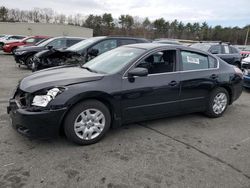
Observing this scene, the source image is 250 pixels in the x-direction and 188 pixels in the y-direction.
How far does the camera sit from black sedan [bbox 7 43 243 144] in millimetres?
3189

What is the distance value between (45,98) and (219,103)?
359 cm

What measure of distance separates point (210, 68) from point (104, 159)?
116 inches

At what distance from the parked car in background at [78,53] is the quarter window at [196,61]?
Answer: 361 cm

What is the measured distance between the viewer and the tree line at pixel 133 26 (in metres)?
66.2

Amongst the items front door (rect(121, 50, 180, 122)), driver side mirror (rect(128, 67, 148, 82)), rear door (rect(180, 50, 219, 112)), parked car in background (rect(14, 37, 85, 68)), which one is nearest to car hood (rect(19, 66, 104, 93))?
driver side mirror (rect(128, 67, 148, 82))

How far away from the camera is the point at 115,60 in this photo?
4160mm

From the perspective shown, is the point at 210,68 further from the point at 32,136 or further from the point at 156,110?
the point at 32,136

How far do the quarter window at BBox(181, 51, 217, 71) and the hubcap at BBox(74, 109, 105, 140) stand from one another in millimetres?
1897

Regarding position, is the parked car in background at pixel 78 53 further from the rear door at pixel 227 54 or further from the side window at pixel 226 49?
the side window at pixel 226 49

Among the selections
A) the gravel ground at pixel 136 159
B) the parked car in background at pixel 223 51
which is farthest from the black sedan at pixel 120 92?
the parked car in background at pixel 223 51

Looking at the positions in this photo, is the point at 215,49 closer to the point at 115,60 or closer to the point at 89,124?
the point at 115,60

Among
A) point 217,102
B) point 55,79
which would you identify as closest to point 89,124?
point 55,79

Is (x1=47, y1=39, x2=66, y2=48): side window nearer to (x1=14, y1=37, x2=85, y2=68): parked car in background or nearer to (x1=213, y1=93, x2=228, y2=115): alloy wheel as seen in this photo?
(x1=14, y1=37, x2=85, y2=68): parked car in background

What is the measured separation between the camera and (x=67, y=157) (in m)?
3.12
